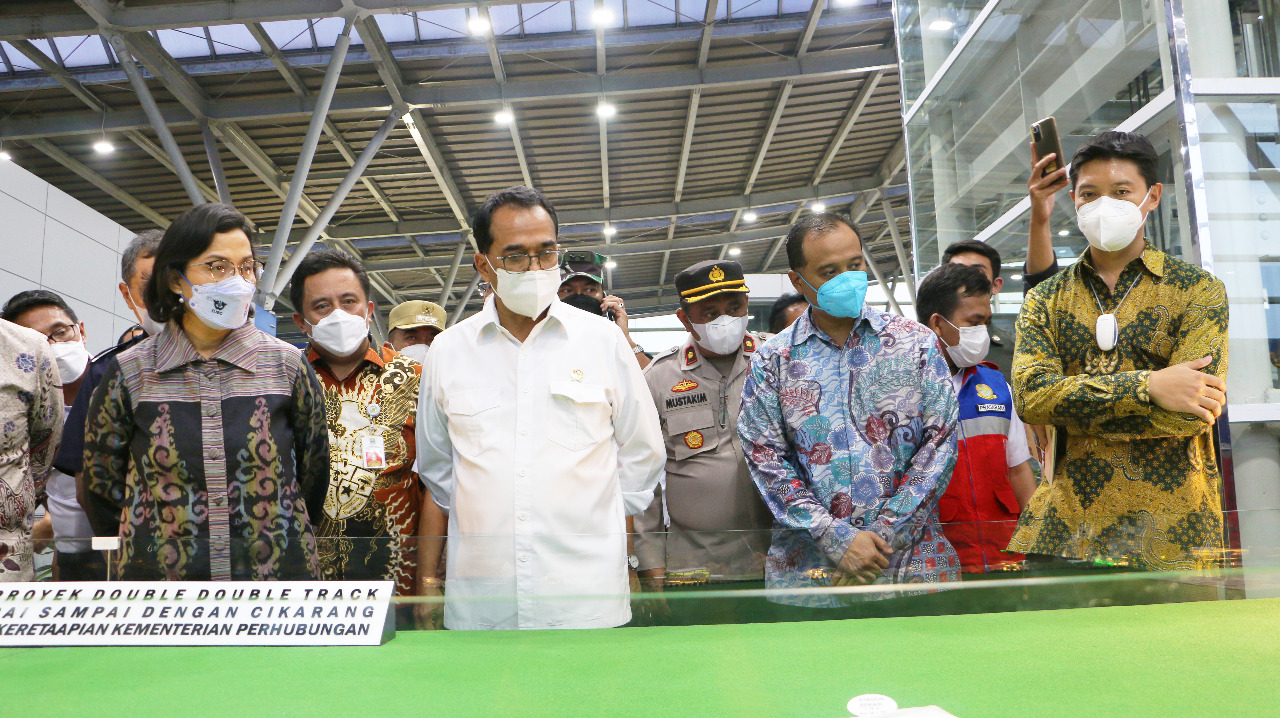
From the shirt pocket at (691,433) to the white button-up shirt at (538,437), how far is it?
0.72 metres

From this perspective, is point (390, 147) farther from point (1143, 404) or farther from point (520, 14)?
point (1143, 404)

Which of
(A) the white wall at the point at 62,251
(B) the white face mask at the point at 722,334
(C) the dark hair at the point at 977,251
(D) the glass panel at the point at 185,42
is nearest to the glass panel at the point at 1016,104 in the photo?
(C) the dark hair at the point at 977,251

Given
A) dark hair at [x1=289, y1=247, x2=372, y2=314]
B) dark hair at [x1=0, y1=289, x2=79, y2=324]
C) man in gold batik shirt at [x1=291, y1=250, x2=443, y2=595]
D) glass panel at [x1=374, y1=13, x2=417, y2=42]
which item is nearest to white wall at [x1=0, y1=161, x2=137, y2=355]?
glass panel at [x1=374, y1=13, x2=417, y2=42]

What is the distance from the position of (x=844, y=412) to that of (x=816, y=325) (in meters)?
0.30

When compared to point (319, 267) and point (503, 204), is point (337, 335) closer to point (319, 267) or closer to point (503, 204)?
point (319, 267)

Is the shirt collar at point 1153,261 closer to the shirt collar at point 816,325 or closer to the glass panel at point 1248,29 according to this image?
the shirt collar at point 816,325

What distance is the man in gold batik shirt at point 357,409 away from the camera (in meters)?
2.56

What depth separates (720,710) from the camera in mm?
1113

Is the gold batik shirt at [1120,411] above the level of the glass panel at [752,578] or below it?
above

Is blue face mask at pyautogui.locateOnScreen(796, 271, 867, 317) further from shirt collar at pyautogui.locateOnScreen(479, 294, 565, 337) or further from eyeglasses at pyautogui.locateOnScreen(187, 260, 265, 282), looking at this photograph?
eyeglasses at pyautogui.locateOnScreen(187, 260, 265, 282)

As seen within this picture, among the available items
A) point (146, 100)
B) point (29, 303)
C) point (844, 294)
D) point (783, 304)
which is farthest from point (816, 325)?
point (146, 100)

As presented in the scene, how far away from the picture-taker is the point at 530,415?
2.17m

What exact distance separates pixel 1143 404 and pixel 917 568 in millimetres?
673

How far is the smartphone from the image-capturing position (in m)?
2.52
